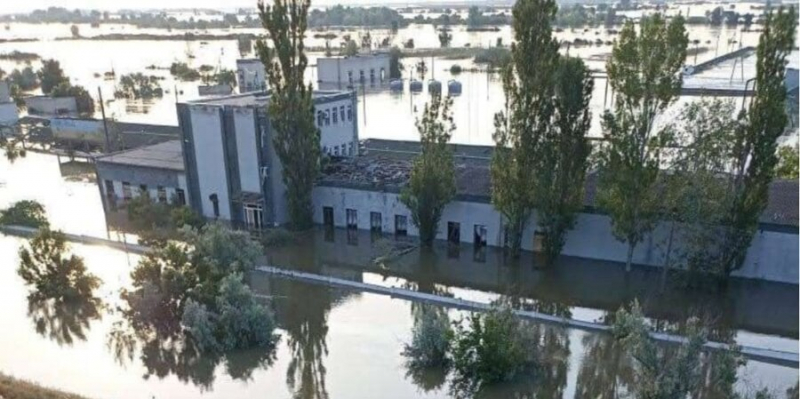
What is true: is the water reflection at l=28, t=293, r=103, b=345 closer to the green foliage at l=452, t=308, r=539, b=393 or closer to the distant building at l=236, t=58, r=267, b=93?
the green foliage at l=452, t=308, r=539, b=393

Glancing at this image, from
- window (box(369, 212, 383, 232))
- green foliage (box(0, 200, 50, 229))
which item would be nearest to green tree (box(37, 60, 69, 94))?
green foliage (box(0, 200, 50, 229))

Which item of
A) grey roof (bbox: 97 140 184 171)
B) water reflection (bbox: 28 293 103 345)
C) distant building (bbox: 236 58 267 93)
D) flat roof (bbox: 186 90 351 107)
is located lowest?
water reflection (bbox: 28 293 103 345)

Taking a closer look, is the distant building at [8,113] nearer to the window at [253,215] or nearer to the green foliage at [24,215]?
the green foliage at [24,215]

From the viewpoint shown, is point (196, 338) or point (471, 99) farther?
point (471, 99)

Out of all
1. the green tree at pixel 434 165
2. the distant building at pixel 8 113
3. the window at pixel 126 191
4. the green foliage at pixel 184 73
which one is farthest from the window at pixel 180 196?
the green foliage at pixel 184 73

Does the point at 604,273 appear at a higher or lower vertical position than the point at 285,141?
lower

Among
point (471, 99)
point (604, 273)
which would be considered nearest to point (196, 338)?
point (604, 273)

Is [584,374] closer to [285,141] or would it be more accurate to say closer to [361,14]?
[285,141]
